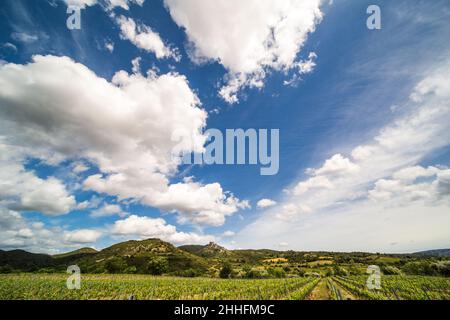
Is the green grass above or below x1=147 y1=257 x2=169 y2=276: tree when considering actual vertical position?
above

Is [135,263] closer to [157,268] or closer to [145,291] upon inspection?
[157,268]

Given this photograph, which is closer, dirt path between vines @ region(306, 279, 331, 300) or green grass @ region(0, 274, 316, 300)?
green grass @ region(0, 274, 316, 300)

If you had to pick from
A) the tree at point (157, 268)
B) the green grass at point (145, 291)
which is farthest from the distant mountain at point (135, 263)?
the green grass at point (145, 291)

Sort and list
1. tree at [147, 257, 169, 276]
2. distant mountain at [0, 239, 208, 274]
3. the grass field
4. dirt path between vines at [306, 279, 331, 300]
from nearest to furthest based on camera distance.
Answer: the grass field < dirt path between vines at [306, 279, 331, 300] < tree at [147, 257, 169, 276] < distant mountain at [0, 239, 208, 274]

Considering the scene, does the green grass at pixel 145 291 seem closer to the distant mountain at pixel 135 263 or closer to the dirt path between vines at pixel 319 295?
the dirt path between vines at pixel 319 295

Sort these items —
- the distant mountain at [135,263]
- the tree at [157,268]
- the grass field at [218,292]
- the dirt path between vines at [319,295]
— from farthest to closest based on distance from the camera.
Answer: the distant mountain at [135,263], the tree at [157,268], the dirt path between vines at [319,295], the grass field at [218,292]

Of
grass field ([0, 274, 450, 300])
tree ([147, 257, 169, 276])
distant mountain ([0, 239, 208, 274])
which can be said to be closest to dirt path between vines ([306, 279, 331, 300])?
grass field ([0, 274, 450, 300])

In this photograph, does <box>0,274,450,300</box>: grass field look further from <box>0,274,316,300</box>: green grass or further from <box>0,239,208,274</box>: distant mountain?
<box>0,239,208,274</box>: distant mountain

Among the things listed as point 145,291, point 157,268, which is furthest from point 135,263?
point 145,291

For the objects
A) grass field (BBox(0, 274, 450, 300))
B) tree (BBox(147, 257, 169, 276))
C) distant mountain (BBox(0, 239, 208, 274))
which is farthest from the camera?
distant mountain (BBox(0, 239, 208, 274))
